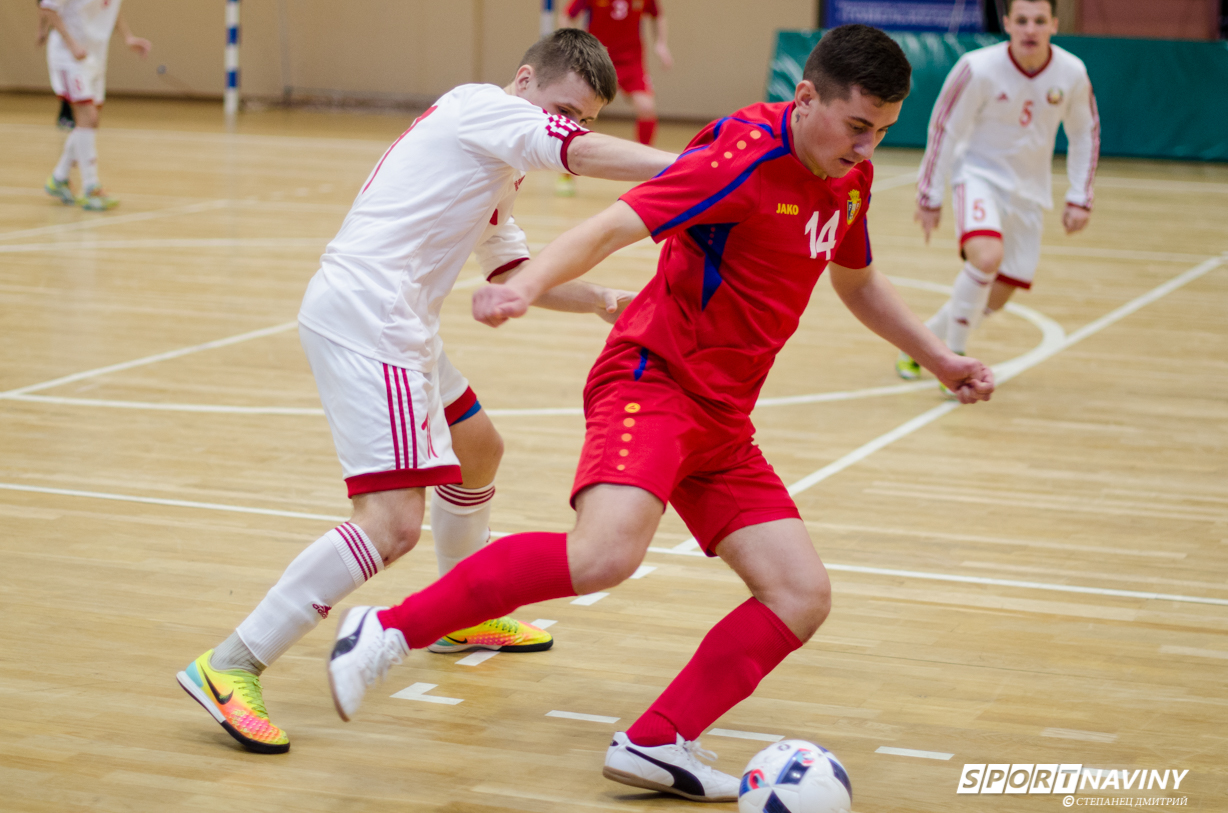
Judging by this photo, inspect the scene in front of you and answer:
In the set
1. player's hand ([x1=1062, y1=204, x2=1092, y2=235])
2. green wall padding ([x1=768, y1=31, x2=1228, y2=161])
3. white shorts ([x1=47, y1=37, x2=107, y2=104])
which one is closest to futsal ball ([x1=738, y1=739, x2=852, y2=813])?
player's hand ([x1=1062, y1=204, x2=1092, y2=235])

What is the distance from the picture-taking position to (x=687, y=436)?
286 cm

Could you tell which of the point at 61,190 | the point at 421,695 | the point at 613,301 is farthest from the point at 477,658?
the point at 61,190

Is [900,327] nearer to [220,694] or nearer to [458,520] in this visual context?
[458,520]

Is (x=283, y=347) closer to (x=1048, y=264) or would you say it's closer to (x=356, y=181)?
(x=1048, y=264)

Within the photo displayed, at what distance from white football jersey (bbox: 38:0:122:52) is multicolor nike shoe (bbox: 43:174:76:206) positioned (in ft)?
3.57

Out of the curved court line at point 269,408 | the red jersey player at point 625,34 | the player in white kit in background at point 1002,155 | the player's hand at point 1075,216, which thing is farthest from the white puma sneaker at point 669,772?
the red jersey player at point 625,34

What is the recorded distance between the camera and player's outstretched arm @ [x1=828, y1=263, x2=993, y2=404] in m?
3.18

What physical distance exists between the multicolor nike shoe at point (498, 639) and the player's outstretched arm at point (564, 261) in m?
1.26

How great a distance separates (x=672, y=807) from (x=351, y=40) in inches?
843

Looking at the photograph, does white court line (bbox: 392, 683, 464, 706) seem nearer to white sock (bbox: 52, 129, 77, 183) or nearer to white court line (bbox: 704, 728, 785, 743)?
white court line (bbox: 704, 728, 785, 743)

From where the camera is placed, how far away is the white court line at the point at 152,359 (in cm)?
616

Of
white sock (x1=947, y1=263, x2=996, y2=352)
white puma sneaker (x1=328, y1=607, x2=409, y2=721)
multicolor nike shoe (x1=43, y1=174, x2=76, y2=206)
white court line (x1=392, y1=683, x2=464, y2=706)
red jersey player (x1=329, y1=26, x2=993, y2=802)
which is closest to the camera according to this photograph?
white puma sneaker (x1=328, y1=607, x2=409, y2=721)

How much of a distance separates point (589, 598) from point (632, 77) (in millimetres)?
10694

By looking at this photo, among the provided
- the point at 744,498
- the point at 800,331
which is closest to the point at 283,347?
the point at 800,331
